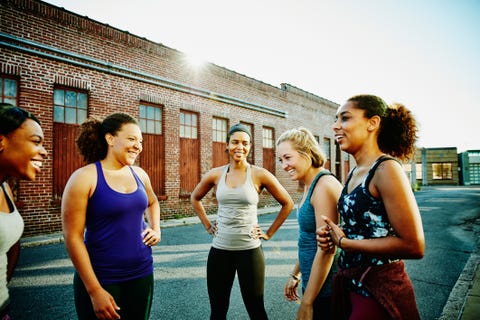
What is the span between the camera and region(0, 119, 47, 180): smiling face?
1610 mm

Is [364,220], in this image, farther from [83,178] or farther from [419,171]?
[419,171]

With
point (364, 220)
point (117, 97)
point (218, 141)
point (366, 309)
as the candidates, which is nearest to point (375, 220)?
point (364, 220)

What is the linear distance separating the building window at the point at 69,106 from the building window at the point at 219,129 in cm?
579

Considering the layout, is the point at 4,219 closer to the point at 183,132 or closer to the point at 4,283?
the point at 4,283

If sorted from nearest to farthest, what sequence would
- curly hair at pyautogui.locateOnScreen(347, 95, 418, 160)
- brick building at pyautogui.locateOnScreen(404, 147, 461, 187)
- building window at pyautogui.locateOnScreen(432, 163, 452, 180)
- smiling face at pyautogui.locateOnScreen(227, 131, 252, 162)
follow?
curly hair at pyautogui.locateOnScreen(347, 95, 418, 160) → smiling face at pyautogui.locateOnScreen(227, 131, 252, 162) → brick building at pyautogui.locateOnScreen(404, 147, 461, 187) → building window at pyautogui.locateOnScreen(432, 163, 452, 180)

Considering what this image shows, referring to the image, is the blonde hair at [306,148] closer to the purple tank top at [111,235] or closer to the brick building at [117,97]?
the purple tank top at [111,235]

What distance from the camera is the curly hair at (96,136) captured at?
7.11 feet

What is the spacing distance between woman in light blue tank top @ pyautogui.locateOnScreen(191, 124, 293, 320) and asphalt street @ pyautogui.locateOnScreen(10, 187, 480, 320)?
47.4 inches

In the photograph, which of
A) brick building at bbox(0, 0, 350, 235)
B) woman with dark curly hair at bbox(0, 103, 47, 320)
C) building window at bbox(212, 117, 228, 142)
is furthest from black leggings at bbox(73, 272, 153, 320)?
building window at bbox(212, 117, 228, 142)

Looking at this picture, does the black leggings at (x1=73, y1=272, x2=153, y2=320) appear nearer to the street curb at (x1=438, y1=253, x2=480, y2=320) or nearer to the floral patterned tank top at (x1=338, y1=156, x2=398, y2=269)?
the floral patterned tank top at (x1=338, y1=156, x2=398, y2=269)

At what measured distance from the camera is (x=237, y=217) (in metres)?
2.78

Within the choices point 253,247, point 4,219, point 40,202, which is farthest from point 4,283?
point 40,202

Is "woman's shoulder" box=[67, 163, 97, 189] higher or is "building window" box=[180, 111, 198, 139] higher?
"building window" box=[180, 111, 198, 139]

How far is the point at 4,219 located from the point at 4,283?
1.17ft
